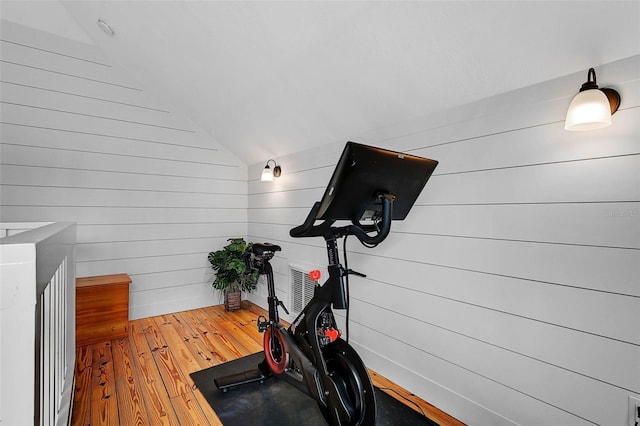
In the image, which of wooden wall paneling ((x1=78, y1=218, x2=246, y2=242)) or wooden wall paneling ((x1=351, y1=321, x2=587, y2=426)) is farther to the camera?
wooden wall paneling ((x1=78, y1=218, x2=246, y2=242))

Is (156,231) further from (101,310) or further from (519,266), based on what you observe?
(519,266)

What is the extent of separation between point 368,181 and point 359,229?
0.28m

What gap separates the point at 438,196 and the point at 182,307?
334 centimetres

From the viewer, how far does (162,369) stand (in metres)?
2.52

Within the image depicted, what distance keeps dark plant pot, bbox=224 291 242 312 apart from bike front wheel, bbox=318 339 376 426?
2.37 m

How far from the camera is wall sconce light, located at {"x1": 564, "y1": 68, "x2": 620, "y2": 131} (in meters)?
1.23

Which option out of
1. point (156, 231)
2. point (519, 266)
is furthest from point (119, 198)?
point (519, 266)

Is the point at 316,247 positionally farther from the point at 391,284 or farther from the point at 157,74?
the point at 157,74

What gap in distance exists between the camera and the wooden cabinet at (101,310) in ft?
9.63

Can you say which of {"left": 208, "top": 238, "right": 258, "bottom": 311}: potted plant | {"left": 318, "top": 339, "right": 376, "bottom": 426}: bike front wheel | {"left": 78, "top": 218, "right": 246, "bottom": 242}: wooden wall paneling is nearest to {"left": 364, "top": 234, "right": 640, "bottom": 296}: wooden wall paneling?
{"left": 318, "top": 339, "right": 376, "bottom": 426}: bike front wheel

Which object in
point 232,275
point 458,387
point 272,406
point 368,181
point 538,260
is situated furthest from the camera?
point 232,275

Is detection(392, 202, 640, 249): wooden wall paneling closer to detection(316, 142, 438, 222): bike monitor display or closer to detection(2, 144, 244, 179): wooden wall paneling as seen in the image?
detection(316, 142, 438, 222): bike monitor display

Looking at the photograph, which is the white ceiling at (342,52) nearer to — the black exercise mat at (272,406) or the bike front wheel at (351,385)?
the bike front wheel at (351,385)

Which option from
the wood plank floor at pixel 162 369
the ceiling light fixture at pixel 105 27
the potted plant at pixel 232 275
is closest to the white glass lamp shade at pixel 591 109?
the wood plank floor at pixel 162 369
